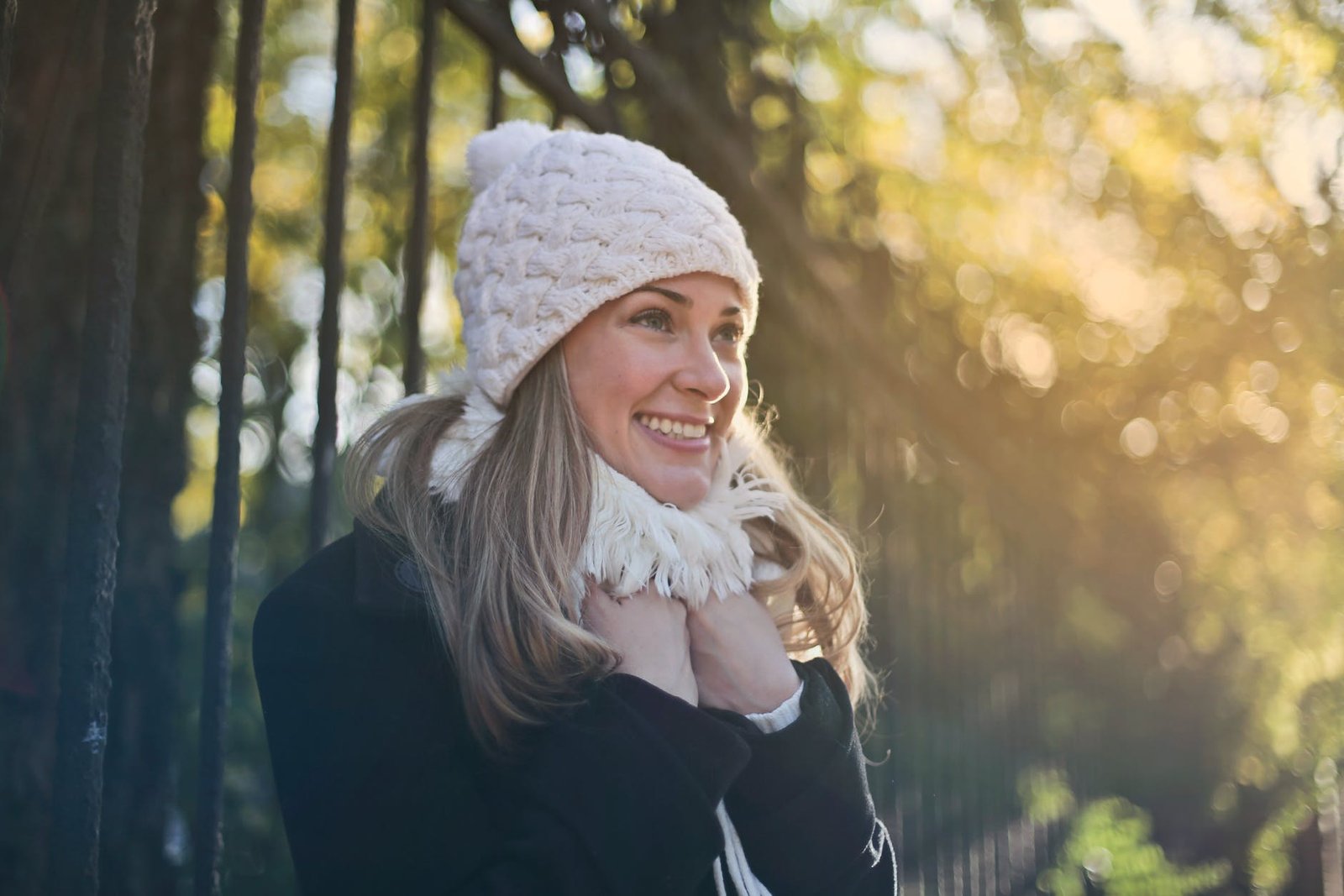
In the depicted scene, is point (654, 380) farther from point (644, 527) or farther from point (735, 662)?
point (735, 662)

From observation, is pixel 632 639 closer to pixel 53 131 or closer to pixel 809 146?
pixel 53 131

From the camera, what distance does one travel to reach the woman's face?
199 centimetres

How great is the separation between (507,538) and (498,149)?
0.85 meters

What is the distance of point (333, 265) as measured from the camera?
Answer: 6.64 feet

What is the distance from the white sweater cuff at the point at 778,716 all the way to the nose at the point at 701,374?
1.80ft

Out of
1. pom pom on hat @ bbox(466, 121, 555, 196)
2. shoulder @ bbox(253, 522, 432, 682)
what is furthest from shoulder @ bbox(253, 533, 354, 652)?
pom pom on hat @ bbox(466, 121, 555, 196)

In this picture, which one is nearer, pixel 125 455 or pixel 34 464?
pixel 34 464

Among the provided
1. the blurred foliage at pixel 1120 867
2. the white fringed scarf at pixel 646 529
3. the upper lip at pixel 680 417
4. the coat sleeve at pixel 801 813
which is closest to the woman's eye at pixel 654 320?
the upper lip at pixel 680 417

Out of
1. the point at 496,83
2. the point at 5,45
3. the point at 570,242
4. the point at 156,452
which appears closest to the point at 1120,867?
the point at 570,242

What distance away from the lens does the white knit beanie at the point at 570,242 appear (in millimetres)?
1957

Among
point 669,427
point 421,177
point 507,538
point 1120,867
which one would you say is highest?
point 421,177

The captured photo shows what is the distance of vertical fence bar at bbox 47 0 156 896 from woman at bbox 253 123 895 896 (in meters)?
0.25

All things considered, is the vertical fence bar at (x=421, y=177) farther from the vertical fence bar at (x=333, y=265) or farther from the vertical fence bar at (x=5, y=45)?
the vertical fence bar at (x=5, y=45)

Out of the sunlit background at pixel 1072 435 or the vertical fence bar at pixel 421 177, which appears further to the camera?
the sunlit background at pixel 1072 435
